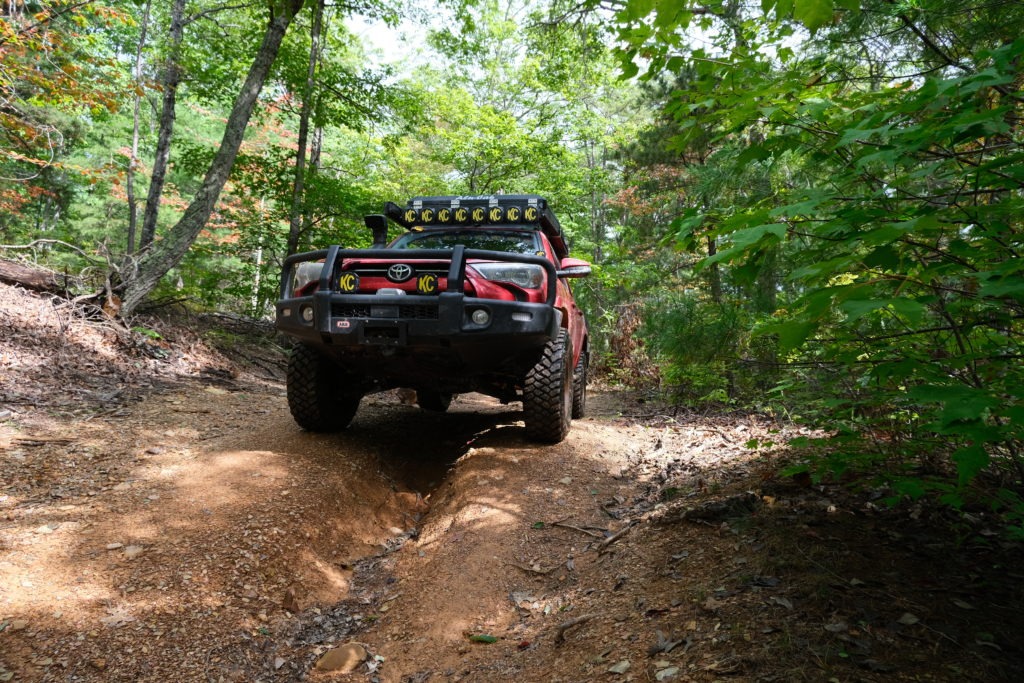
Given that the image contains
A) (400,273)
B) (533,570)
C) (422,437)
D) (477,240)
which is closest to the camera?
(533,570)

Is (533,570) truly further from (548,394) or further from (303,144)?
(303,144)

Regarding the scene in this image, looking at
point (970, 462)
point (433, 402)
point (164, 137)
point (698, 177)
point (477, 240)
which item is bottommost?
point (433, 402)

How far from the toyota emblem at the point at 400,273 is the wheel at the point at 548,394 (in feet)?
3.96

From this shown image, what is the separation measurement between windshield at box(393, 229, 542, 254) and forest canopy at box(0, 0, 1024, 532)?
1.62 meters

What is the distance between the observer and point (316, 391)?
15.0ft

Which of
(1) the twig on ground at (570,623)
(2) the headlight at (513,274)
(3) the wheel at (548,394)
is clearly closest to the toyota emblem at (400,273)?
(2) the headlight at (513,274)

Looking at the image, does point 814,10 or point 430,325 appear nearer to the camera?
point 814,10

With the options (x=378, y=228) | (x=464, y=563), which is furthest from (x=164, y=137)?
(x=464, y=563)

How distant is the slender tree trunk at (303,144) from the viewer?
9672 millimetres

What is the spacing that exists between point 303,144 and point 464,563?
9.83 m

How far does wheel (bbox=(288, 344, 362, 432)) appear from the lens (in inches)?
179

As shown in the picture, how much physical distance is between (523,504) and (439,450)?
5.52 ft

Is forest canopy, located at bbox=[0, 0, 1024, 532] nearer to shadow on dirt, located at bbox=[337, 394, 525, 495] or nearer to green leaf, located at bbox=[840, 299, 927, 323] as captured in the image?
green leaf, located at bbox=[840, 299, 927, 323]

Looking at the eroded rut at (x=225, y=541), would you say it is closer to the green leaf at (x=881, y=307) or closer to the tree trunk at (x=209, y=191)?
the green leaf at (x=881, y=307)
